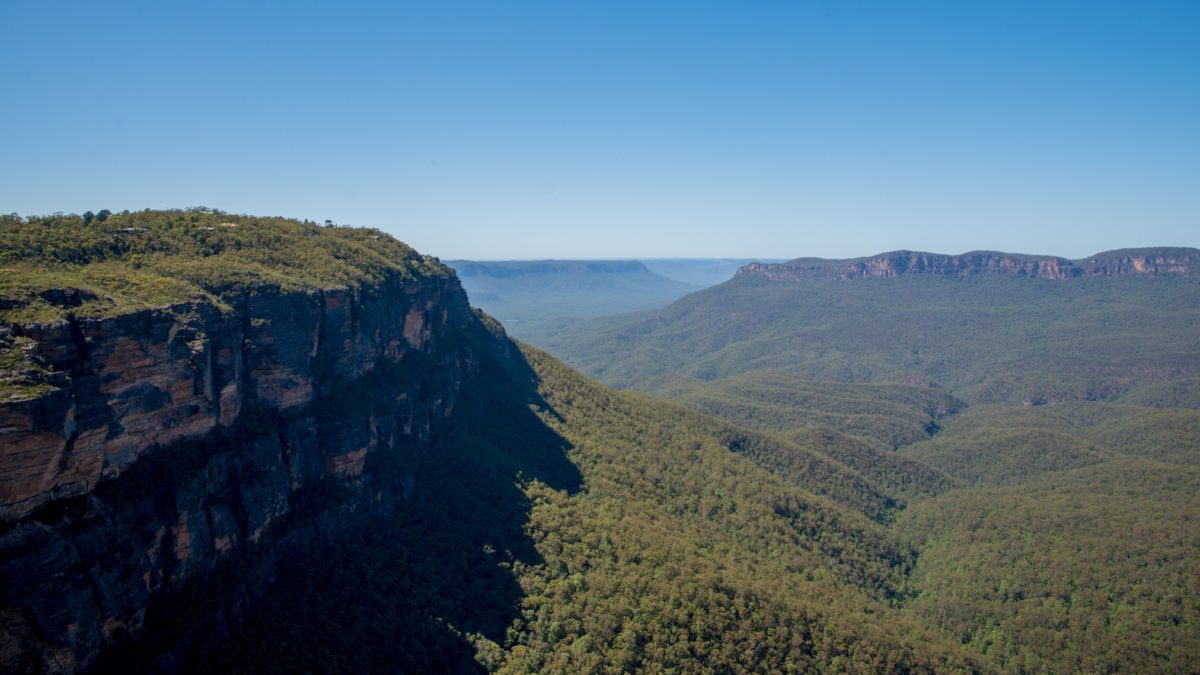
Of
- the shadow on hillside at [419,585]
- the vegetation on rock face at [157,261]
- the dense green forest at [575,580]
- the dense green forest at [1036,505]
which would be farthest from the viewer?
the dense green forest at [1036,505]

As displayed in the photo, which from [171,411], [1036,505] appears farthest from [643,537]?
[1036,505]

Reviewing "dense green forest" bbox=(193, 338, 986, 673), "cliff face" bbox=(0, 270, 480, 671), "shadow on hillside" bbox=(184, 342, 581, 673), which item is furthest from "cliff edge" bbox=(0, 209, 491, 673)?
"dense green forest" bbox=(193, 338, 986, 673)

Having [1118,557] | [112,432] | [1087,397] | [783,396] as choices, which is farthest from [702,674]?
[1087,397]

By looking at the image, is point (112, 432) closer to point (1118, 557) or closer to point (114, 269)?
point (114, 269)

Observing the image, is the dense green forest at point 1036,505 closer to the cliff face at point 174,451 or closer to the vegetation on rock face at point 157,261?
the cliff face at point 174,451

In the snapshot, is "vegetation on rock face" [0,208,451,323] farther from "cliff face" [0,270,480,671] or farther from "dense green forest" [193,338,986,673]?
"dense green forest" [193,338,986,673]

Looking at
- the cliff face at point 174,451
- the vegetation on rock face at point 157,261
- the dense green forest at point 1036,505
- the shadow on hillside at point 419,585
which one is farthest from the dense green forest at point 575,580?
the vegetation on rock face at point 157,261
